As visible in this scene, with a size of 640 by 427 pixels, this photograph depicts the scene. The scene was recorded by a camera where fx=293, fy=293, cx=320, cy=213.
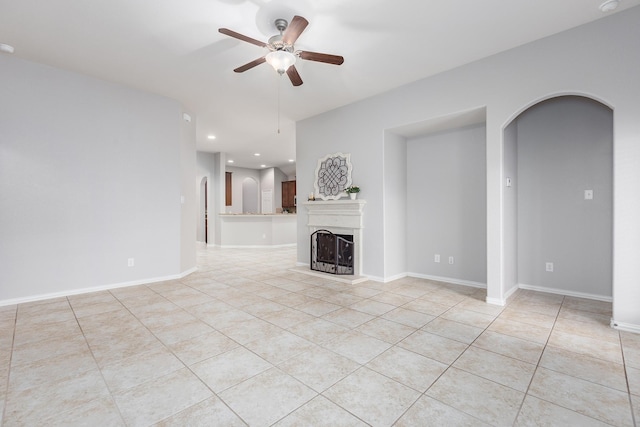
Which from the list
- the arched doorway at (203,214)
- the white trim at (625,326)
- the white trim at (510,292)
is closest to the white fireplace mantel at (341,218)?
the white trim at (510,292)

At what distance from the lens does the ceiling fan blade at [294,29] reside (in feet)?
6.94

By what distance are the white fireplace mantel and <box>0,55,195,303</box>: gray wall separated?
2.21 meters

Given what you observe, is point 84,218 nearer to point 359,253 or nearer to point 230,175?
point 359,253

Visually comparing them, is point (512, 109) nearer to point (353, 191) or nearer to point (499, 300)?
point (499, 300)

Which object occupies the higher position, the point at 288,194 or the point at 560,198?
the point at 288,194

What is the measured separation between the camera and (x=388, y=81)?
3961 millimetres

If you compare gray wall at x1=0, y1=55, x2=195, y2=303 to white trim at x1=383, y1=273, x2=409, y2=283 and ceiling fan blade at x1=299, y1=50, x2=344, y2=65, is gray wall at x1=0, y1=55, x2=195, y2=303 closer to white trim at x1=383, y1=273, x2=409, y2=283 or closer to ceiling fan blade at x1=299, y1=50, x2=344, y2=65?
ceiling fan blade at x1=299, y1=50, x2=344, y2=65

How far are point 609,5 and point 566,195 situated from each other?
6.48 ft

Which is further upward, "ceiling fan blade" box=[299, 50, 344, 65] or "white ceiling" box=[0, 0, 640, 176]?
"white ceiling" box=[0, 0, 640, 176]

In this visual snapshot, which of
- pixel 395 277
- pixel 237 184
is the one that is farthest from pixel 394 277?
pixel 237 184

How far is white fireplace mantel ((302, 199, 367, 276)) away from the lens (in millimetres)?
4551

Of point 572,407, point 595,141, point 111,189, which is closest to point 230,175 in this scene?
point 111,189

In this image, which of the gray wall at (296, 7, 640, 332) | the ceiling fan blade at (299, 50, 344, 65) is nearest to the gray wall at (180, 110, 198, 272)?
the gray wall at (296, 7, 640, 332)

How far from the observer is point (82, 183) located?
149 inches
